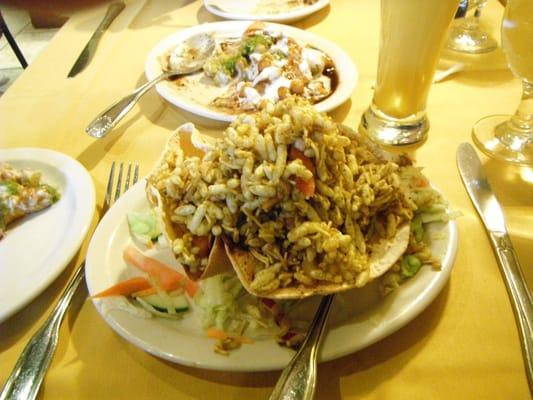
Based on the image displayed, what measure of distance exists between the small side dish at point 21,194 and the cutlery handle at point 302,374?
2.55 ft

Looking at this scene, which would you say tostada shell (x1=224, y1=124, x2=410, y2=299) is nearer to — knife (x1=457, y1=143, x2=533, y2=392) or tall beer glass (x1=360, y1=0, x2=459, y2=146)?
knife (x1=457, y1=143, x2=533, y2=392)

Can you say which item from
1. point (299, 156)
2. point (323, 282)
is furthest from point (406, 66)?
point (323, 282)

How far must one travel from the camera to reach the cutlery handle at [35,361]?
0.72 m

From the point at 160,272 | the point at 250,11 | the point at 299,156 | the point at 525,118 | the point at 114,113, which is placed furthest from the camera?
the point at 250,11

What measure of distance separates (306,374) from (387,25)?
3.08 feet

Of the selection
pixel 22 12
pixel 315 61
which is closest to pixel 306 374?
pixel 315 61

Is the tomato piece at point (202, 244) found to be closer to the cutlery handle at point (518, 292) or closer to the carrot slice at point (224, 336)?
the carrot slice at point (224, 336)

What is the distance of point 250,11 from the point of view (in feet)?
6.65

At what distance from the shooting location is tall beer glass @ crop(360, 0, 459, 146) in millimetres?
1118

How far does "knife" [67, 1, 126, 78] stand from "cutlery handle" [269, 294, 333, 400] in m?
1.47

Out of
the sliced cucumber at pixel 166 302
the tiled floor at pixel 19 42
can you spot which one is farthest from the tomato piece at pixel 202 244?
the tiled floor at pixel 19 42

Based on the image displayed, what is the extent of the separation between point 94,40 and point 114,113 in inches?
26.4

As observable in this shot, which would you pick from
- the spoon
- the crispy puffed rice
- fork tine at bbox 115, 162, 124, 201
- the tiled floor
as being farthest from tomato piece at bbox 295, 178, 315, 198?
the tiled floor

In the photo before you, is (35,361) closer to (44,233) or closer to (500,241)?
(44,233)
